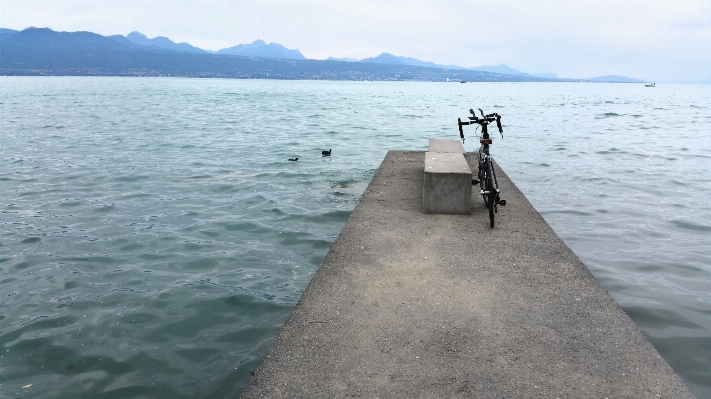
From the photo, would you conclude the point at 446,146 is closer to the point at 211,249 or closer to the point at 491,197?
the point at 491,197

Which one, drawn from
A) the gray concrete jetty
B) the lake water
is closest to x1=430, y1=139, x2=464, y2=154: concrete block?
the lake water

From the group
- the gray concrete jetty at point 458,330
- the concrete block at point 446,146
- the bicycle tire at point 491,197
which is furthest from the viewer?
the concrete block at point 446,146

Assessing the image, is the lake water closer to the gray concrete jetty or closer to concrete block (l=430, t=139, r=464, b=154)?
the gray concrete jetty

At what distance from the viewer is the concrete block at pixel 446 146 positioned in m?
10.9

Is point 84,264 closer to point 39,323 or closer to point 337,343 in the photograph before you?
A: point 39,323

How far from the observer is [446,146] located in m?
11.4

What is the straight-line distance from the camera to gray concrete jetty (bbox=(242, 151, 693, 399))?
11.4 ft

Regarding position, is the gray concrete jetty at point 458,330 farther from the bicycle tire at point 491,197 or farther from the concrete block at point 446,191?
the concrete block at point 446,191

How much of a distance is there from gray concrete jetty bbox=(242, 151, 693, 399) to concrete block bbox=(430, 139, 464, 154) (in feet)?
14.5

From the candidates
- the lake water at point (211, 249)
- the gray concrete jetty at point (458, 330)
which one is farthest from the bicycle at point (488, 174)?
the lake water at point (211, 249)

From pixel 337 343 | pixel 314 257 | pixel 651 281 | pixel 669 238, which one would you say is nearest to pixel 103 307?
pixel 314 257

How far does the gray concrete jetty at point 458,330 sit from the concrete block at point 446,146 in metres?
4.42

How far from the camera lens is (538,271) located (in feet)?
18.1

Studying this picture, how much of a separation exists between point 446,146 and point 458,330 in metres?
7.68
